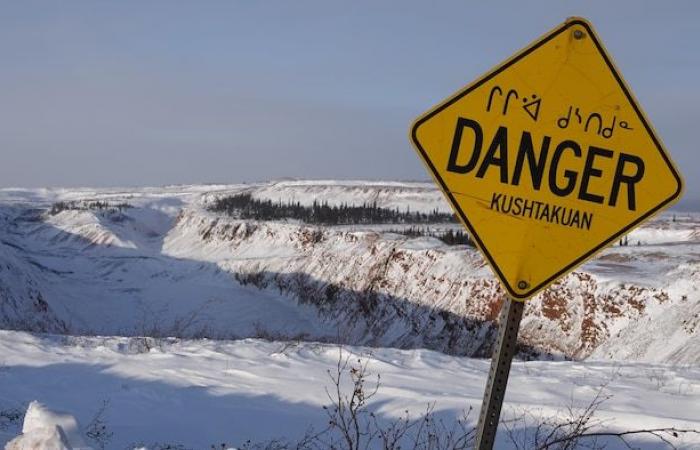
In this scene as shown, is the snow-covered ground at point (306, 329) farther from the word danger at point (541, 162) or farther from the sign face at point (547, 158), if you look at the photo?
the word danger at point (541, 162)

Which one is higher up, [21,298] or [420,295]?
[420,295]

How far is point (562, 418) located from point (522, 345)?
18665mm

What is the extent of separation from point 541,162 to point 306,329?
37155 mm

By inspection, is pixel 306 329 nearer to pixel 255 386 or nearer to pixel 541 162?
pixel 255 386

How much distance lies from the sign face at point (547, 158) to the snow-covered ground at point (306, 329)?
13.3 ft

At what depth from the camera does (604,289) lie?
24.5m

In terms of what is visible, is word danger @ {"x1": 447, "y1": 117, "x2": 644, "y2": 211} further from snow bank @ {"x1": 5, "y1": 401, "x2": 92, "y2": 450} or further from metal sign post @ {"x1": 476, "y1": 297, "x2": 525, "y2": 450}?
snow bank @ {"x1": 5, "y1": 401, "x2": 92, "y2": 450}

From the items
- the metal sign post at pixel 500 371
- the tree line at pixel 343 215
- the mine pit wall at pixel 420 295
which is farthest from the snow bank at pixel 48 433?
the tree line at pixel 343 215

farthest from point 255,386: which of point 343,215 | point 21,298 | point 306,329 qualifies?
point 343,215

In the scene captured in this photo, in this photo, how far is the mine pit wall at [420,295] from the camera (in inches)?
944

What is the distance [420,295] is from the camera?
35.3m

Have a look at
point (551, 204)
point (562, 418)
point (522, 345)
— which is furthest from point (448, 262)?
point (551, 204)

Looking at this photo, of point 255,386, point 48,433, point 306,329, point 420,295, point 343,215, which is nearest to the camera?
point 48,433

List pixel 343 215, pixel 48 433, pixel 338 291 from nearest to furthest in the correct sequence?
pixel 48 433, pixel 338 291, pixel 343 215
